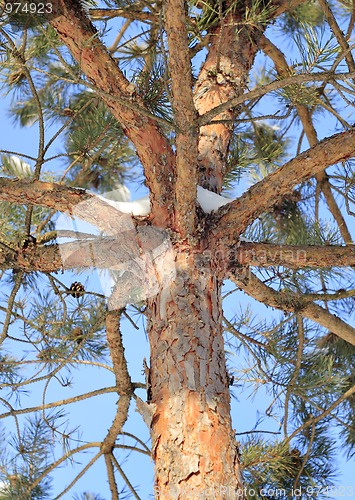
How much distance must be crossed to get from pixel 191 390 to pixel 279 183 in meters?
0.37

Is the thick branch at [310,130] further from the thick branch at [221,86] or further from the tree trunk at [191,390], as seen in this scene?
the tree trunk at [191,390]

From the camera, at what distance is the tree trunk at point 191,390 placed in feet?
3.36

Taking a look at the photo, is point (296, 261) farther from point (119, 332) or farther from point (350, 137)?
point (119, 332)

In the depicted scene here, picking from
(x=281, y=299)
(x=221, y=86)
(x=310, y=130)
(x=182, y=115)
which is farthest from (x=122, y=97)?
(x=310, y=130)

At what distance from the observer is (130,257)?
1.25 m

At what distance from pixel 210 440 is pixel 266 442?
0.59 m

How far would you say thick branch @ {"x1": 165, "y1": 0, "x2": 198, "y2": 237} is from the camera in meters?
1.01

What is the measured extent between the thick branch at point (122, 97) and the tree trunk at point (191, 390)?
0.13 meters

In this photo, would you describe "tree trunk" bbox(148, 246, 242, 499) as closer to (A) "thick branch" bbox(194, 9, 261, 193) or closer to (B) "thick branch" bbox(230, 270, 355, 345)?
(B) "thick branch" bbox(230, 270, 355, 345)

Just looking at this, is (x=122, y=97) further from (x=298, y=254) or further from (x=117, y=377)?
(x=117, y=377)

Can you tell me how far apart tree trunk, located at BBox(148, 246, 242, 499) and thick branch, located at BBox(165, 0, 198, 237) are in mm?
73

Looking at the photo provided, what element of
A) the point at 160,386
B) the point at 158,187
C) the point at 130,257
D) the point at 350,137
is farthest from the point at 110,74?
the point at 160,386

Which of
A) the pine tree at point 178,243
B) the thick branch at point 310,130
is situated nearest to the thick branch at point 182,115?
the pine tree at point 178,243

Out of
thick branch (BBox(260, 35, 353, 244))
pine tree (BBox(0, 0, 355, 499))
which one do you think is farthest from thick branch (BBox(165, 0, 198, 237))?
thick branch (BBox(260, 35, 353, 244))
